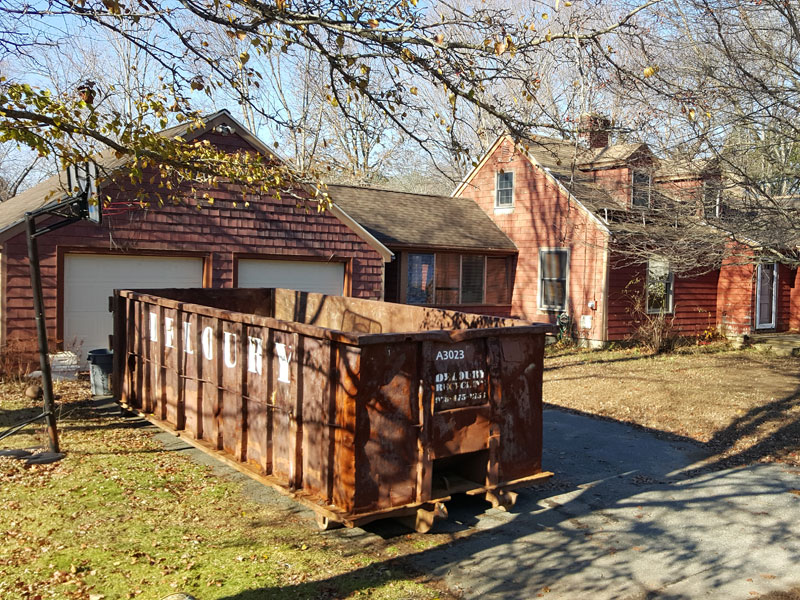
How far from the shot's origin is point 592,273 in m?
19.5

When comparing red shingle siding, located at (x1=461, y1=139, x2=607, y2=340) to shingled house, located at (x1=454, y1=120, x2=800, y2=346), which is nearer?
shingled house, located at (x1=454, y1=120, x2=800, y2=346)

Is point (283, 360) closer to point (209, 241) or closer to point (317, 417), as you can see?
point (317, 417)

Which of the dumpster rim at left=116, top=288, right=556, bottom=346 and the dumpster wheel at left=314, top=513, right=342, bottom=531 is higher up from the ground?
the dumpster rim at left=116, top=288, right=556, bottom=346

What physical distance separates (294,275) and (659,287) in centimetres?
1101

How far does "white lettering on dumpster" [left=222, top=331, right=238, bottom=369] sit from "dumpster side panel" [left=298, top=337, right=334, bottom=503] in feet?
4.24

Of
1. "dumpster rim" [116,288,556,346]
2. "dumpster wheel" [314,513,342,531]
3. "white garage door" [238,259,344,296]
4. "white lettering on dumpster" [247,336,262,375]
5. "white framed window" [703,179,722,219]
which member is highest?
"white framed window" [703,179,722,219]

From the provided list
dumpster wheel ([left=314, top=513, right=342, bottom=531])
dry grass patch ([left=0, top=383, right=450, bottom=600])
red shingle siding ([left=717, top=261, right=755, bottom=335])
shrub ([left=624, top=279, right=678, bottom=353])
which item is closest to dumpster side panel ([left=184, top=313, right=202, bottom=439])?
dry grass patch ([left=0, top=383, right=450, bottom=600])

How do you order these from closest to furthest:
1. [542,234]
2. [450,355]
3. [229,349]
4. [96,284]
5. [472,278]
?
[450,355], [229,349], [96,284], [542,234], [472,278]

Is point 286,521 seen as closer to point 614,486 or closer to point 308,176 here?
point 614,486

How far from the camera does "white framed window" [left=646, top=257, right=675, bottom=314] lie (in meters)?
20.3

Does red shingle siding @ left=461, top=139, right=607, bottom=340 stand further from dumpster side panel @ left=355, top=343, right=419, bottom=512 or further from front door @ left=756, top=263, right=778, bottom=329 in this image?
dumpster side panel @ left=355, top=343, right=419, bottom=512

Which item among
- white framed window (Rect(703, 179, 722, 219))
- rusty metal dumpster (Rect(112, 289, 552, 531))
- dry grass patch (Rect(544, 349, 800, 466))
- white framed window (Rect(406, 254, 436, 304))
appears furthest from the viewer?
white framed window (Rect(406, 254, 436, 304))

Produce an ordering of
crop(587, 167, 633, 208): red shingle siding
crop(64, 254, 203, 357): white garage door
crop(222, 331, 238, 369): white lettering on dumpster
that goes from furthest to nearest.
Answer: crop(587, 167, 633, 208): red shingle siding
crop(64, 254, 203, 357): white garage door
crop(222, 331, 238, 369): white lettering on dumpster

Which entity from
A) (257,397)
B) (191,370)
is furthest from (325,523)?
(191,370)
